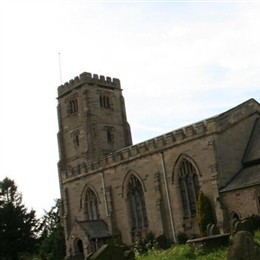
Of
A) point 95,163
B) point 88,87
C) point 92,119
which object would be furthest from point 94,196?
point 88,87

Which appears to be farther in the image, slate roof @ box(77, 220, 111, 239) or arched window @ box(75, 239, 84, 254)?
arched window @ box(75, 239, 84, 254)

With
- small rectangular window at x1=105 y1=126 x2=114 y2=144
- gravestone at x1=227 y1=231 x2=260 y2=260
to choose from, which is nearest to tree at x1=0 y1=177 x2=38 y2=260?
small rectangular window at x1=105 y1=126 x2=114 y2=144

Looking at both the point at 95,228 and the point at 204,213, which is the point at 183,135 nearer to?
the point at 204,213

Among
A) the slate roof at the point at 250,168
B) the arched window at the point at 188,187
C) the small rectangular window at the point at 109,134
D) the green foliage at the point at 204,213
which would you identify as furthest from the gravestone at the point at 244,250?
the small rectangular window at the point at 109,134

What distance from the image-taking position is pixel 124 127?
5059 cm

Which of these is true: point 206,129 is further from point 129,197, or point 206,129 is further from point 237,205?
point 129,197

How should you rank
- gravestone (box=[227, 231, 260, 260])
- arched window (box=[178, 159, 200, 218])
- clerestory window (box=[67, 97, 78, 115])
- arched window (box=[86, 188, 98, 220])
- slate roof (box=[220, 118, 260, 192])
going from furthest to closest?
1. clerestory window (box=[67, 97, 78, 115])
2. arched window (box=[86, 188, 98, 220])
3. arched window (box=[178, 159, 200, 218])
4. slate roof (box=[220, 118, 260, 192])
5. gravestone (box=[227, 231, 260, 260])

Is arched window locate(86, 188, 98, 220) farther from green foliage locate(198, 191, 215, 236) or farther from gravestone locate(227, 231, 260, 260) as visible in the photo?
gravestone locate(227, 231, 260, 260)

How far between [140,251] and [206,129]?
9326mm

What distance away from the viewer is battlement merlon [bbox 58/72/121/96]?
161 feet

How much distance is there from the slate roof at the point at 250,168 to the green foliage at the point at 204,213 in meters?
1.40

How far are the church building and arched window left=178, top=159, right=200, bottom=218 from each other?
2.7 inches

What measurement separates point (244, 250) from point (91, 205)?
3271cm

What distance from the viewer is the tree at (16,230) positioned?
4231cm
